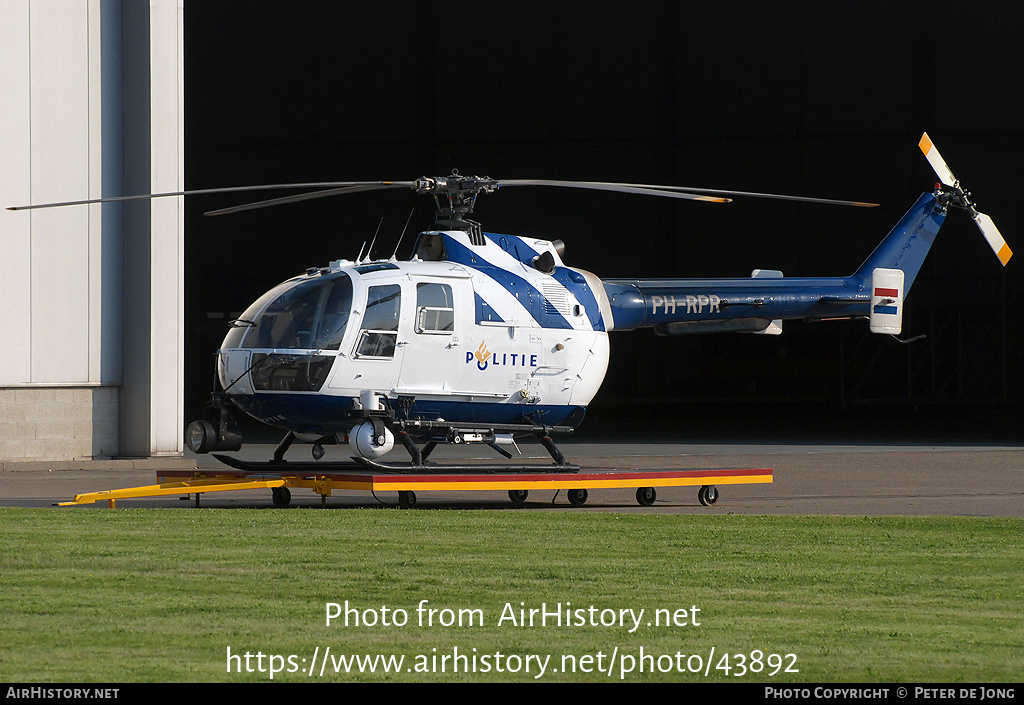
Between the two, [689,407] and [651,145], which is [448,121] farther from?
[689,407]

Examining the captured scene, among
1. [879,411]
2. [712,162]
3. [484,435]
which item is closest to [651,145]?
[712,162]

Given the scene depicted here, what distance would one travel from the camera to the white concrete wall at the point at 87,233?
62.7 ft

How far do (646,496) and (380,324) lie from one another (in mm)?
3555

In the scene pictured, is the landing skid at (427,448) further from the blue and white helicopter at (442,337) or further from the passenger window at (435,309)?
the passenger window at (435,309)

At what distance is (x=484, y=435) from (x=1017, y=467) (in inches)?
374

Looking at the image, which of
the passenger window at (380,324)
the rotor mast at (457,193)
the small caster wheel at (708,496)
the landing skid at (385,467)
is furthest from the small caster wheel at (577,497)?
the rotor mast at (457,193)

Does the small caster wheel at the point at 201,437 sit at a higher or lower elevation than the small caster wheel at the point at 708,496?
higher

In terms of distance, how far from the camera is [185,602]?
730 cm

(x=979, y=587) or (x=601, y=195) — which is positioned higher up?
(x=601, y=195)

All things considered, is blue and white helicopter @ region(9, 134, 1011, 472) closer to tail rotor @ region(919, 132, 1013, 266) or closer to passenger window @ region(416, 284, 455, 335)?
passenger window @ region(416, 284, 455, 335)

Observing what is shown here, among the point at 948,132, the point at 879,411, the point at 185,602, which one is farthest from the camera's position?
the point at 879,411

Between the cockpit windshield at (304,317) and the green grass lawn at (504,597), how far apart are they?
2.02 metres

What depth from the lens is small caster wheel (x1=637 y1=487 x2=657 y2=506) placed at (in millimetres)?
14305

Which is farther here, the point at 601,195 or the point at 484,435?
the point at 601,195
